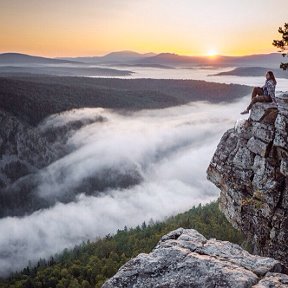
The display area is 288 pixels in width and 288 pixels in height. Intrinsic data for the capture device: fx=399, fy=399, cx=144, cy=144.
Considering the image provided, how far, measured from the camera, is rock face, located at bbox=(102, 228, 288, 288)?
19609 mm

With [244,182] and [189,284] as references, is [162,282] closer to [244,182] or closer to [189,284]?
[189,284]

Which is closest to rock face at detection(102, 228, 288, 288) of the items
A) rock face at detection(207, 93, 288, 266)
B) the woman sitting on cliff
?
rock face at detection(207, 93, 288, 266)

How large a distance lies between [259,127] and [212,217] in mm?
159565

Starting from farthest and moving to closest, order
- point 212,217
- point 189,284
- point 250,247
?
point 212,217, point 250,247, point 189,284

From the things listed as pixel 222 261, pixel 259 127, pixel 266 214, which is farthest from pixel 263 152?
pixel 222 261

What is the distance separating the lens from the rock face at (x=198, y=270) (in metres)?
19.6

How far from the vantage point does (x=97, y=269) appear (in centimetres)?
17488

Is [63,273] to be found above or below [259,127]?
below

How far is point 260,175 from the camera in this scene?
3762 cm

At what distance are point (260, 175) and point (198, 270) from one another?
63.3 feet

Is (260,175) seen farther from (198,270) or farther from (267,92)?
(198,270)

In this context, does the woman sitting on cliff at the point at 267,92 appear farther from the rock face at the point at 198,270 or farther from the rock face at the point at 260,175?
the rock face at the point at 198,270

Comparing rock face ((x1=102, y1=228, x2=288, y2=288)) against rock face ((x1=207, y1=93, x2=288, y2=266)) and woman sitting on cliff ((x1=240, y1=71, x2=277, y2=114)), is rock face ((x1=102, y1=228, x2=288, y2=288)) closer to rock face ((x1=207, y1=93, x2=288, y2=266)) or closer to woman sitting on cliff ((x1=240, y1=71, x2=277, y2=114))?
rock face ((x1=207, y1=93, x2=288, y2=266))

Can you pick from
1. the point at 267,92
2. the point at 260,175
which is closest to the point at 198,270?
the point at 260,175
